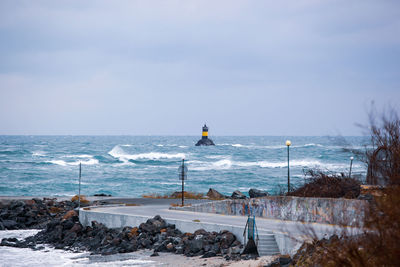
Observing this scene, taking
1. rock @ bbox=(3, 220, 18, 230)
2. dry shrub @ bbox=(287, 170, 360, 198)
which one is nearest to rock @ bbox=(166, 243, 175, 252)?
dry shrub @ bbox=(287, 170, 360, 198)

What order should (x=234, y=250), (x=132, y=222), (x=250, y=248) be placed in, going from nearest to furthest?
(x=250, y=248)
(x=234, y=250)
(x=132, y=222)

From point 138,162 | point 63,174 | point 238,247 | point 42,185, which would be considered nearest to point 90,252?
point 238,247

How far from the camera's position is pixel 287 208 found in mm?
21250

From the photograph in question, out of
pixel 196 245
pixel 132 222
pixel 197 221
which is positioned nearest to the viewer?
pixel 196 245

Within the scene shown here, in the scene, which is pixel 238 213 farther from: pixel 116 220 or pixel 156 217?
pixel 116 220

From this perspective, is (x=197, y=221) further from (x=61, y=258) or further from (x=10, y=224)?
(x=10, y=224)

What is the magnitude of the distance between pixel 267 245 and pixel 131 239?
21.8 feet

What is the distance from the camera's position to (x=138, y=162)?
8588cm

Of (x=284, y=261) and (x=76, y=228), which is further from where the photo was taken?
(x=76, y=228)

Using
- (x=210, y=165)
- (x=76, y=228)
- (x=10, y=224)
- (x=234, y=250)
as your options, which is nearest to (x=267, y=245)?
(x=234, y=250)

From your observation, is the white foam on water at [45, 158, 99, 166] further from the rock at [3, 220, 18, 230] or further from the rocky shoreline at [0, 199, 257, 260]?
the rocky shoreline at [0, 199, 257, 260]

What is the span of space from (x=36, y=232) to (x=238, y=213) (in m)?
10.6

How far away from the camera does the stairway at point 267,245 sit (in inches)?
683

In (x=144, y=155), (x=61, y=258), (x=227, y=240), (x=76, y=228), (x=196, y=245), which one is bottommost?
(x=61, y=258)
